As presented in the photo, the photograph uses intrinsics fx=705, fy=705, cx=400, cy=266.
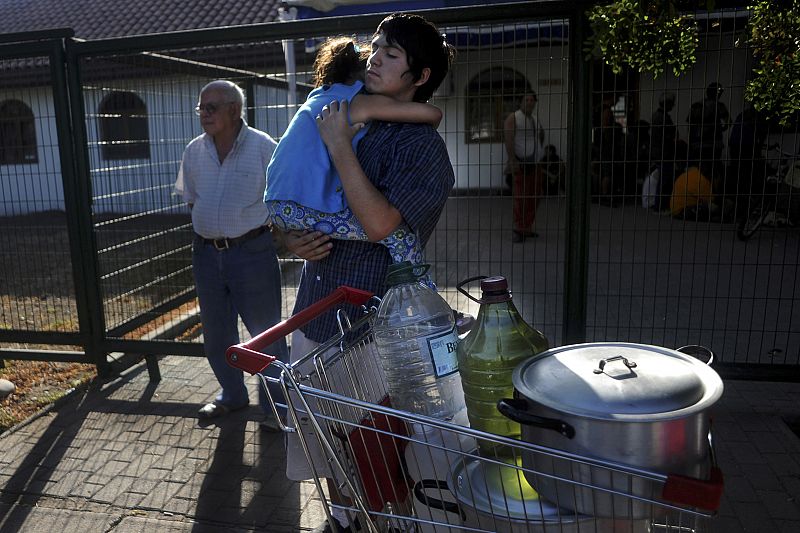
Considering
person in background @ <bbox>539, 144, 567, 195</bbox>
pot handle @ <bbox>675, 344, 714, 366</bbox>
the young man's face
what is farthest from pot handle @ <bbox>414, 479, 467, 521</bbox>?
person in background @ <bbox>539, 144, 567, 195</bbox>

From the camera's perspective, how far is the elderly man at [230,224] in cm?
471

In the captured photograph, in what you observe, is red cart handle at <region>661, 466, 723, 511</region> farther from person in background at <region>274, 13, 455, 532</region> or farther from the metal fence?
the metal fence

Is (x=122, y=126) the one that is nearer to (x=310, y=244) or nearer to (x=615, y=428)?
(x=310, y=244)

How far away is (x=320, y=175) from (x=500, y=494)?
124 centimetres

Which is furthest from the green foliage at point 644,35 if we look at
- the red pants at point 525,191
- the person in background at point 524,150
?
the red pants at point 525,191

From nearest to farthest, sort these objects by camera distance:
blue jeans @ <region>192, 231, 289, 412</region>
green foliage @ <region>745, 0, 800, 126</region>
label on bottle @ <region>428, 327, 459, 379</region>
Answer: label on bottle @ <region>428, 327, 459, 379</region> → green foliage @ <region>745, 0, 800, 126</region> → blue jeans @ <region>192, 231, 289, 412</region>

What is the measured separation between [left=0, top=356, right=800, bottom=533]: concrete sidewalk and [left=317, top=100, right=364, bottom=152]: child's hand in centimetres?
213

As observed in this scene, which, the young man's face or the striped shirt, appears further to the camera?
the striped shirt

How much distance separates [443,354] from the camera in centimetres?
199

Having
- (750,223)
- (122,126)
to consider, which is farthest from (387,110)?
(122,126)

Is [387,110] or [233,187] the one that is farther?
[233,187]

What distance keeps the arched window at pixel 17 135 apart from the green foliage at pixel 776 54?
5.37 metres

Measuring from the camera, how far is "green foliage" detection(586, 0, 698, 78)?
2.88 m

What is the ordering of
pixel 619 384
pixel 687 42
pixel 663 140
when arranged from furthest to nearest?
pixel 663 140, pixel 687 42, pixel 619 384
